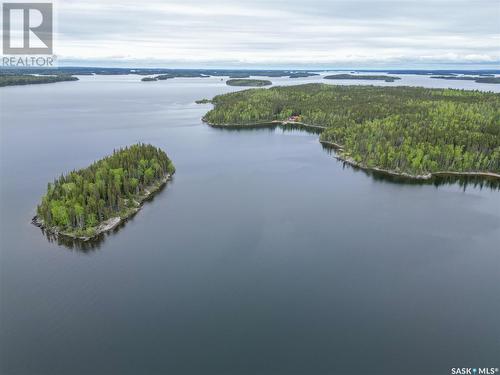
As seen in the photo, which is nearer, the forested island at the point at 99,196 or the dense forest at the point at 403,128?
the forested island at the point at 99,196

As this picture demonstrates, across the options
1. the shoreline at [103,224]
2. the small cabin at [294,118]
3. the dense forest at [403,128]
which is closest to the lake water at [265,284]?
the shoreline at [103,224]

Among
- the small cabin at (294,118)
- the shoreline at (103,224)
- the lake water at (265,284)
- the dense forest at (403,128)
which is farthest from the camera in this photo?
the small cabin at (294,118)

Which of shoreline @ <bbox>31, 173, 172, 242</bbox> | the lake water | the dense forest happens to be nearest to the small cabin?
the dense forest

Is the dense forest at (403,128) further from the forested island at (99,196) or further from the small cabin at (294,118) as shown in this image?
the forested island at (99,196)

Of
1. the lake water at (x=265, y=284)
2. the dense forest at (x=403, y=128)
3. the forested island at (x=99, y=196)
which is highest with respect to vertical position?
the dense forest at (x=403, y=128)

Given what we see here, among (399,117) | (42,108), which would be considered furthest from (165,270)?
(42,108)

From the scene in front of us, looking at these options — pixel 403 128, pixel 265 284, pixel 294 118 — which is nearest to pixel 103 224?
pixel 265 284

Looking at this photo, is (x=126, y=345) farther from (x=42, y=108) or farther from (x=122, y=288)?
(x=42, y=108)

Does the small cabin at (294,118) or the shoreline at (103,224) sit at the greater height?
the small cabin at (294,118)

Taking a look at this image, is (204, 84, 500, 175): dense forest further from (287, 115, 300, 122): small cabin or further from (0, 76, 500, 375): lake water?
(0, 76, 500, 375): lake water
